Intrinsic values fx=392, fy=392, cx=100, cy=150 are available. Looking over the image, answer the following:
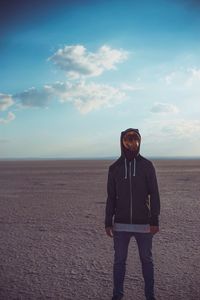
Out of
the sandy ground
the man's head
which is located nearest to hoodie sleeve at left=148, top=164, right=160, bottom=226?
the man's head

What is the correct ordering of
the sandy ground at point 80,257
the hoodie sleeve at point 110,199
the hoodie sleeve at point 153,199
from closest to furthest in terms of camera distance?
1. the hoodie sleeve at point 153,199
2. the hoodie sleeve at point 110,199
3. the sandy ground at point 80,257

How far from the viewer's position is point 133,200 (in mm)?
4336

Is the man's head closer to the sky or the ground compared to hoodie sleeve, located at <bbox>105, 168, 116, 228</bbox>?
closer to the sky

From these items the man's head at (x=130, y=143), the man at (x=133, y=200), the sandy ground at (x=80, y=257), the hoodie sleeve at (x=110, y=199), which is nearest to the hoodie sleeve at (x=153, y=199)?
the man at (x=133, y=200)

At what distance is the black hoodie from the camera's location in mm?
4316

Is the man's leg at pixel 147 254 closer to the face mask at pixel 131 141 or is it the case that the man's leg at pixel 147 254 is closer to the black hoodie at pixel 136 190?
the black hoodie at pixel 136 190

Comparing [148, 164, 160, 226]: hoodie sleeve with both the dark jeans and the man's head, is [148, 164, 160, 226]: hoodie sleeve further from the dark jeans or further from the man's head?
the man's head

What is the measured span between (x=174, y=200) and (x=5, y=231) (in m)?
8.18

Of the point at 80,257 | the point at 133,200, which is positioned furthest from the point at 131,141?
the point at 80,257

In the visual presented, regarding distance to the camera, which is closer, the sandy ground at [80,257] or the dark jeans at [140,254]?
the dark jeans at [140,254]

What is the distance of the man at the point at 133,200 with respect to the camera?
4.32 metres

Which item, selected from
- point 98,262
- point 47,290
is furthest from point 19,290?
point 98,262

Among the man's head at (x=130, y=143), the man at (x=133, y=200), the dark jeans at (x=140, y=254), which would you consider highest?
the man's head at (x=130, y=143)

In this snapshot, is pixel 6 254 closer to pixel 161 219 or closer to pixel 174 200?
pixel 161 219
